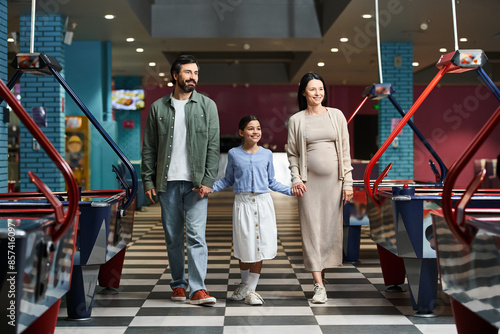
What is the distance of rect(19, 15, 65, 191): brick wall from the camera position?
823cm

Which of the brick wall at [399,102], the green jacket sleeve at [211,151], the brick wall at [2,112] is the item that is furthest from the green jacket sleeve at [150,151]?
the brick wall at [399,102]

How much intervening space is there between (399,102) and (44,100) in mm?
5951

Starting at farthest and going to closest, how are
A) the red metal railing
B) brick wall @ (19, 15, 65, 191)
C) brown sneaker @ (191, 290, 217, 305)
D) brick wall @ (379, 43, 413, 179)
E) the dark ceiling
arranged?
brick wall @ (379, 43, 413, 179), the dark ceiling, brick wall @ (19, 15, 65, 191), brown sneaker @ (191, 290, 217, 305), the red metal railing

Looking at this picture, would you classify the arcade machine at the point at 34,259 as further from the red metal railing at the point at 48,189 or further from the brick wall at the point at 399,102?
the brick wall at the point at 399,102

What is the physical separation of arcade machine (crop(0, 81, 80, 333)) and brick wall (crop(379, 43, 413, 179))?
8.86 metres

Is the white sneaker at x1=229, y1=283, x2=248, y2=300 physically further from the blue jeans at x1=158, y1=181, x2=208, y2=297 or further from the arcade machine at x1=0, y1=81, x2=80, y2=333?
the arcade machine at x1=0, y1=81, x2=80, y2=333

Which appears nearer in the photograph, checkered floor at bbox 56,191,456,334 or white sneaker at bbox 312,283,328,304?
checkered floor at bbox 56,191,456,334

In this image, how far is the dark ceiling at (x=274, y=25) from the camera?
8.39 metres

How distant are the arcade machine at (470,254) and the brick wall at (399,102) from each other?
8338 millimetres

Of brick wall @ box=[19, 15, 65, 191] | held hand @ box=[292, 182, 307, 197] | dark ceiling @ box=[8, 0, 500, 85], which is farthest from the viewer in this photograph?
dark ceiling @ box=[8, 0, 500, 85]

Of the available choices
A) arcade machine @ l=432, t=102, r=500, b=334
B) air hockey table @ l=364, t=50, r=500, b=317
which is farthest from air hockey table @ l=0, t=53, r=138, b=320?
arcade machine @ l=432, t=102, r=500, b=334

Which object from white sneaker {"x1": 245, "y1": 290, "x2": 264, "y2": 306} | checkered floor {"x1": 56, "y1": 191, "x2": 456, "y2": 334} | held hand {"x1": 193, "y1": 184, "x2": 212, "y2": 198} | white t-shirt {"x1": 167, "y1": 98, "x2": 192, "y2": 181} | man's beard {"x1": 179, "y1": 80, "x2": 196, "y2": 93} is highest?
man's beard {"x1": 179, "y1": 80, "x2": 196, "y2": 93}

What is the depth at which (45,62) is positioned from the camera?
11.8ft

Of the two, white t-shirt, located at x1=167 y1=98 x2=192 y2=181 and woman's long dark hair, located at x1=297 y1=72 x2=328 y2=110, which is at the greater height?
woman's long dark hair, located at x1=297 y1=72 x2=328 y2=110
